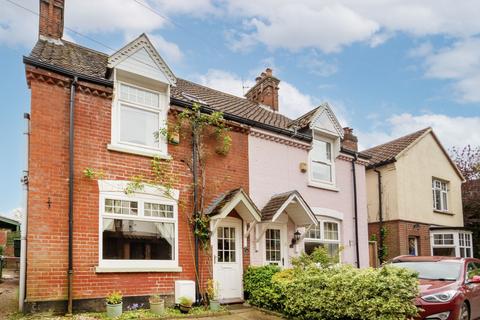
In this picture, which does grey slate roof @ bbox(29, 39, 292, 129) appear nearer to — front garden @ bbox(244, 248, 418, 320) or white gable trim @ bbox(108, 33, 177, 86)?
white gable trim @ bbox(108, 33, 177, 86)

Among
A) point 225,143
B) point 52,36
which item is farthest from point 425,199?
point 52,36

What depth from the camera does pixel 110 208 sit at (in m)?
10.7

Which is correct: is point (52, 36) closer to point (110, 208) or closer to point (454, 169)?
point (110, 208)

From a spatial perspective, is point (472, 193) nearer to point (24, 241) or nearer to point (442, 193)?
point (442, 193)

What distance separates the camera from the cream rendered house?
2050 centimetres

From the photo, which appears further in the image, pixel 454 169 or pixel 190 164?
pixel 454 169

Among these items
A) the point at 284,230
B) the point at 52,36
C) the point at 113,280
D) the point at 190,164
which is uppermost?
the point at 52,36

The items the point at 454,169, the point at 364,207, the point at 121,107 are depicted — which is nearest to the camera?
the point at 121,107

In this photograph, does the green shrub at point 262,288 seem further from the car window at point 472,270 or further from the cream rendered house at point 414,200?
the cream rendered house at point 414,200

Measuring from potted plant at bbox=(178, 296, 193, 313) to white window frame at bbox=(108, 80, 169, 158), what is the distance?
3736mm

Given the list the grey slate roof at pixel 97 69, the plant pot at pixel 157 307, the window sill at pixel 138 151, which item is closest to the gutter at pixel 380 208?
the grey slate roof at pixel 97 69

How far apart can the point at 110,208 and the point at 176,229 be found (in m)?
1.92

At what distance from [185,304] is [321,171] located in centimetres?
779

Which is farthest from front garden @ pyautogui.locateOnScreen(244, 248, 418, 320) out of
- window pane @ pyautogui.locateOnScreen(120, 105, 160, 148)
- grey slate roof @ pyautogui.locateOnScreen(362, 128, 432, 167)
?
grey slate roof @ pyautogui.locateOnScreen(362, 128, 432, 167)
